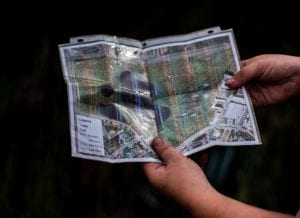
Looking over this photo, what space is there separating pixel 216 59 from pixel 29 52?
1.12m

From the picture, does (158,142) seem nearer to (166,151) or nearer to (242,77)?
(166,151)

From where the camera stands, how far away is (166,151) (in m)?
1.51

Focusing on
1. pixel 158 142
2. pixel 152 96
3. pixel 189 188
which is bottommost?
pixel 189 188

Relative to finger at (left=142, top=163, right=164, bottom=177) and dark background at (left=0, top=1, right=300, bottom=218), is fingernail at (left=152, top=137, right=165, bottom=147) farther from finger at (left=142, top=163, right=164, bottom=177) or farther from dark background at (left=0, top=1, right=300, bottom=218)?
dark background at (left=0, top=1, right=300, bottom=218)

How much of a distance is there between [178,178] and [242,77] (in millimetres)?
387

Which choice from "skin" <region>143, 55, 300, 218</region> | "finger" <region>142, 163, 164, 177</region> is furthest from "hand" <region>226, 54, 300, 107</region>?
"finger" <region>142, 163, 164, 177</region>

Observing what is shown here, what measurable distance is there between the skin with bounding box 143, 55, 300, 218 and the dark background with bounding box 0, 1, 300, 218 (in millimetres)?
250

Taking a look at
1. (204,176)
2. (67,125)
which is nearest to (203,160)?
(204,176)

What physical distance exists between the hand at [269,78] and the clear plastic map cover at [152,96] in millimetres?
44

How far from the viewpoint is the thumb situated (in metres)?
1.50

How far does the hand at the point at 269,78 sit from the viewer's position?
1666mm

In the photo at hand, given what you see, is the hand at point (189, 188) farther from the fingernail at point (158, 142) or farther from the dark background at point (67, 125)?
the dark background at point (67, 125)

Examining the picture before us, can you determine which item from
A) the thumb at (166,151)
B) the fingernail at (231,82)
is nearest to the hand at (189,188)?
the thumb at (166,151)

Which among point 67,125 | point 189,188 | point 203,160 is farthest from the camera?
point 67,125
